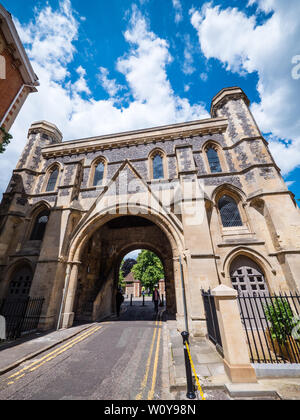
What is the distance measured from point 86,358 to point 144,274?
2988 centimetres

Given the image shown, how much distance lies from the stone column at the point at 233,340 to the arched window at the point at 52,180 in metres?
13.8

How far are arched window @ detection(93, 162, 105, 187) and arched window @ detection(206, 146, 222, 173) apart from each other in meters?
8.20

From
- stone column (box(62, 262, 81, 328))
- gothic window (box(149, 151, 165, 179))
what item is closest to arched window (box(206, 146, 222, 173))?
gothic window (box(149, 151, 165, 179))

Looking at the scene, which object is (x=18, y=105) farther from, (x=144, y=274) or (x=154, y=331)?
→ (x=144, y=274)

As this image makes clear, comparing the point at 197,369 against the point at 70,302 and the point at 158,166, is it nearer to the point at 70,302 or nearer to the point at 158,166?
the point at 70,302

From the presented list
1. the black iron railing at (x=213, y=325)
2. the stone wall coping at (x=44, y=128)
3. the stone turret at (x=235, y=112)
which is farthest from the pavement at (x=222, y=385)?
the stone wall coping at (x=44, y=128)

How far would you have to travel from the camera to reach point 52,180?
45.7 feet

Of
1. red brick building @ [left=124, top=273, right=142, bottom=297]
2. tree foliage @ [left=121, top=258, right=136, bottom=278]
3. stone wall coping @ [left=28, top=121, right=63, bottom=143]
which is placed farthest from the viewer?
tree foliage @ [left=121, top=258, right=136, bottom=278]

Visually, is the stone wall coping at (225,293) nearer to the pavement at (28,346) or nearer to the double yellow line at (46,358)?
the double yellow line at (46,358)

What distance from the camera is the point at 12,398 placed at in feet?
11.1

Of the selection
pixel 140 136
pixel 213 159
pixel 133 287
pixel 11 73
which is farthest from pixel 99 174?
pixel 133 287

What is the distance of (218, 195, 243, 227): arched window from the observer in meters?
10.2

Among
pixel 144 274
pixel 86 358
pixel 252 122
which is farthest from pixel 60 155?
pixel 144 274

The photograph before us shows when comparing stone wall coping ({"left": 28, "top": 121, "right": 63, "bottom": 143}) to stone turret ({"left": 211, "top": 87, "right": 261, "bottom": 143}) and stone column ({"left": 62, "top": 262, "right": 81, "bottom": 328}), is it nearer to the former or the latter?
stone column ({"left": 62, "top": 262, "right": 81, "bottom": 328})
